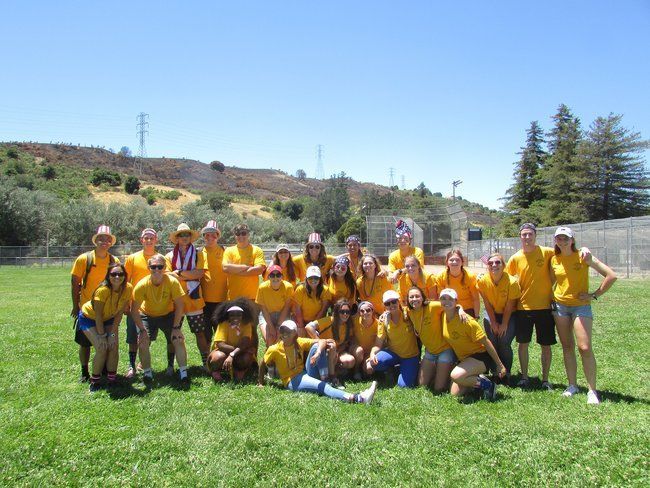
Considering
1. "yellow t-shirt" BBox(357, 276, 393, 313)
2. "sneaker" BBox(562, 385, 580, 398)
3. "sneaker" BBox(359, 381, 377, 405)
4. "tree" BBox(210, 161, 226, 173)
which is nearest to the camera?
"sneaker" BBox(359, 381, 377, 405)

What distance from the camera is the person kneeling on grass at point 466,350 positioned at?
16.5ft

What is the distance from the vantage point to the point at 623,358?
674 centimetres

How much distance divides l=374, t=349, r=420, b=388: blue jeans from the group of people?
0.04 ft

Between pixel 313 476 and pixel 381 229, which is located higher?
pixel 381 229

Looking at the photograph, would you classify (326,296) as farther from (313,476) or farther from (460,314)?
(313,476)

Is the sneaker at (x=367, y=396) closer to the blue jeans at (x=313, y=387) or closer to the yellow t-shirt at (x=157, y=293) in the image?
the blue jeans at (x=313, y=387)

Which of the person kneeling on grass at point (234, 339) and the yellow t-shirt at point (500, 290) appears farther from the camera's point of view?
the person kneeling on grass at point (234, 339)

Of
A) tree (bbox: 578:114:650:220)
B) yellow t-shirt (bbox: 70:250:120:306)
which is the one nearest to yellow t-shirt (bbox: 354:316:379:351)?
yellow t-shirt (bbox: 70:250:120:306)

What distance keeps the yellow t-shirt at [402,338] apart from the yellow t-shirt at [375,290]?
59 centimetres

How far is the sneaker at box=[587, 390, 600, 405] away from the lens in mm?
4734

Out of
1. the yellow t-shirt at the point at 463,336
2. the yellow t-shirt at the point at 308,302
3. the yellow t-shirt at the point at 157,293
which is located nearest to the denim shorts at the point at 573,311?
the yellow t-shirt at the point at 463,336

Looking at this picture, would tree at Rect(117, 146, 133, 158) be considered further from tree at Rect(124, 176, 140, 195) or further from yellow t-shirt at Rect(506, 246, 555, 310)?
yellow t-shirt at Rect(506, 246, 555, 310)

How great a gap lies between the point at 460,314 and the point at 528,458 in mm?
1858

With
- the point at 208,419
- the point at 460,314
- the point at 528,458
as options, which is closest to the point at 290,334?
the point at 208,419
